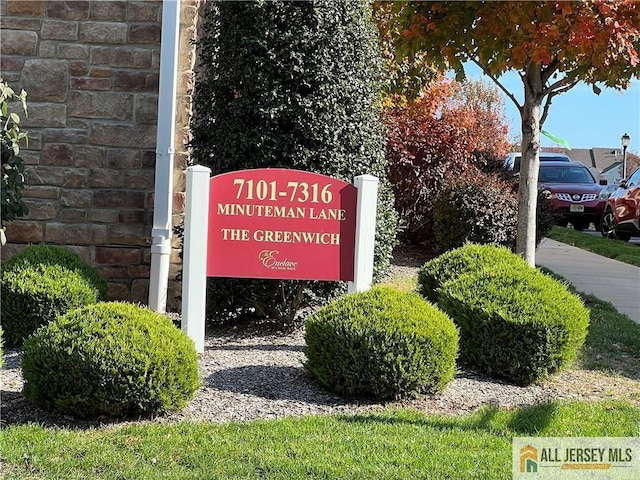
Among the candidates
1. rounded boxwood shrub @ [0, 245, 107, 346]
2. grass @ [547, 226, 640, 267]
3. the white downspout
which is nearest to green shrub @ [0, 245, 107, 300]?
rounded boxwood shrub @ [0, 245, 107, 346]

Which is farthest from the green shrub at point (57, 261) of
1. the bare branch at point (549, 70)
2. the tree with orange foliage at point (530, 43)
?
the bare branch at point (549, 70)

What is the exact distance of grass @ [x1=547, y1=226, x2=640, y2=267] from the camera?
522 inches

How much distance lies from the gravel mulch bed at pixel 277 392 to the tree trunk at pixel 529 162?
7.11 ft

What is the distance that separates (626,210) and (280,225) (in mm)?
12376

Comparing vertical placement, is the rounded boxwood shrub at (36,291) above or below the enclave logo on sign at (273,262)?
below

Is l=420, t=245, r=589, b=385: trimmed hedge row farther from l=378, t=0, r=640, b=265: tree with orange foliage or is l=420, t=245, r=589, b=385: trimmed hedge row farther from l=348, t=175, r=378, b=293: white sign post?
l=378, t=0, r=640, b=265: tree with orange foliage

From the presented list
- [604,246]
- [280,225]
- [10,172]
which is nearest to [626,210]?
[604,246]

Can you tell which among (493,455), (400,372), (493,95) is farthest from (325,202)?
(493,95)

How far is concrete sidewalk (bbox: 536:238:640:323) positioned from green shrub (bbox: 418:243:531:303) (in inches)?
90.4

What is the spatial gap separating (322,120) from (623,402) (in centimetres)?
311

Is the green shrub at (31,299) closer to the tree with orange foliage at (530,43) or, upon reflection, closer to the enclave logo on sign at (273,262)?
the enclave logo on sign at (273,262)

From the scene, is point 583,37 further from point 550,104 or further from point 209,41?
point 209,41

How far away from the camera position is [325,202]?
5.73 meters

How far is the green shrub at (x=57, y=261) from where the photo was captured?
6196mm
